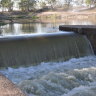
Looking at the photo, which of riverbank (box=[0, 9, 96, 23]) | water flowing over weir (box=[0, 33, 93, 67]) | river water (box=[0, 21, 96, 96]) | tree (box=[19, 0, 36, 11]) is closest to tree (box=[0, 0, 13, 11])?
tree (box=[19, 0, 36, 11])

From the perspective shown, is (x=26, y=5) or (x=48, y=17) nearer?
Answer: (x=48, y=17)

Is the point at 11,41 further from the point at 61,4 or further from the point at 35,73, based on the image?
the point at 61,4

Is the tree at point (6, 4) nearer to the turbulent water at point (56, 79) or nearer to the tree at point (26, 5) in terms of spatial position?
the tree at point (26, 5)

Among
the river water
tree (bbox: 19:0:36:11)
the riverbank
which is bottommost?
the riverbank

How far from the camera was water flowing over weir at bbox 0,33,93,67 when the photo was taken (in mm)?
7211

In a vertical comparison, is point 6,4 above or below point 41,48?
below

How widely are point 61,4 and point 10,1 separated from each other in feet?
43.3

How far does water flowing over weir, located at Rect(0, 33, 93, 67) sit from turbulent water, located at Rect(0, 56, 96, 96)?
33 cm

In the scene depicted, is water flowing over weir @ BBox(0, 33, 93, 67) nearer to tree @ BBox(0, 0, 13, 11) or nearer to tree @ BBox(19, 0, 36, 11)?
tree @ BBox(0, 0, 13, 11)

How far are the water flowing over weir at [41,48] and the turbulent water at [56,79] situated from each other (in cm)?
33

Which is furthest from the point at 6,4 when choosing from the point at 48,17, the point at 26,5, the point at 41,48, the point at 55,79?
the point at 55,79

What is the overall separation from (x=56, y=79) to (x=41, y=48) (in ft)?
8.11

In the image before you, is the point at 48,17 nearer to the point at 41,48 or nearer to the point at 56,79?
the point at 41,48

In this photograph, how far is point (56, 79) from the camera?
5594 millimetres
